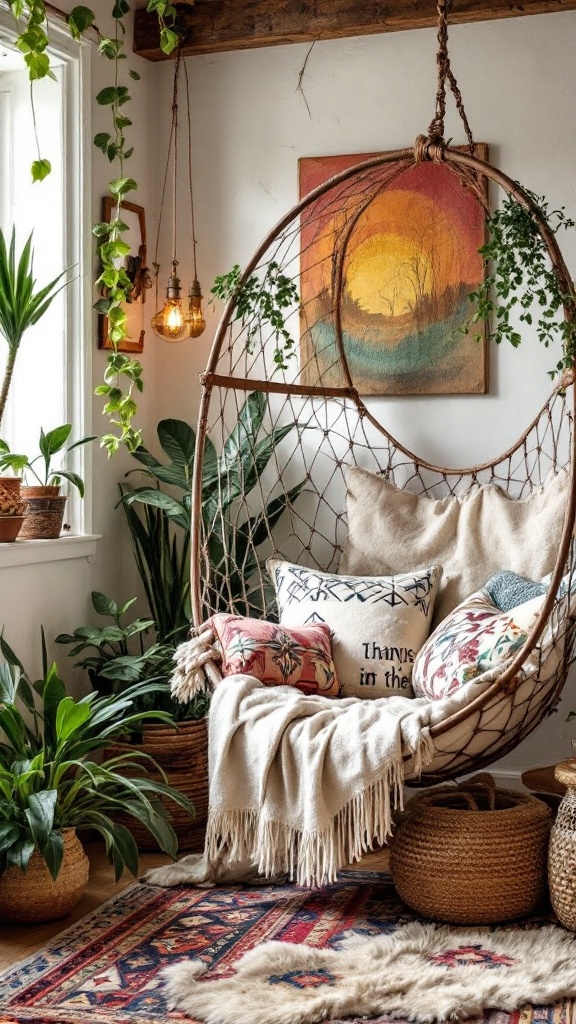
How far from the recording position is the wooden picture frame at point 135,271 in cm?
369

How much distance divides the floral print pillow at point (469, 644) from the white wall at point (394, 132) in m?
0.67

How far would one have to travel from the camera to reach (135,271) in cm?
371

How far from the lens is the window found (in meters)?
3.36

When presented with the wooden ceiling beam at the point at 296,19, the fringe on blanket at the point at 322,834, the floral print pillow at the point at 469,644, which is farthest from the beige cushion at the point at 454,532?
the wooden ceiling beam at the point at 296,19

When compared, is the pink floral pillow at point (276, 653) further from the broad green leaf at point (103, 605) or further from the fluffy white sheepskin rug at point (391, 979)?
the fluffy white sheepskin rug at point (391, 979)

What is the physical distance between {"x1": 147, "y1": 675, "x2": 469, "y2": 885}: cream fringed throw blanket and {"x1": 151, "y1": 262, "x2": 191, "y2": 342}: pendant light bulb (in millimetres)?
1337

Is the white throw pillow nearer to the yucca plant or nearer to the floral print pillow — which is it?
the floral print pillow

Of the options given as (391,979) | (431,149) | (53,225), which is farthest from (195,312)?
(391,979)

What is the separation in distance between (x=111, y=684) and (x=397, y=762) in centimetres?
114

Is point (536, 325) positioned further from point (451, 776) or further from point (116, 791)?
point (116, 791)

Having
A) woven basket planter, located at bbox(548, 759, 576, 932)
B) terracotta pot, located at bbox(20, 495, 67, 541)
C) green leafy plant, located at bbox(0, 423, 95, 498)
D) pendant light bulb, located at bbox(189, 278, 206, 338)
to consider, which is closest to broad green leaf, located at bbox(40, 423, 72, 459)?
green leafy plant, located at bbox(0, 423, 95, 498)

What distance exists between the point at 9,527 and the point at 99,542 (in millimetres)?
587

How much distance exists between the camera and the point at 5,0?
293 cm

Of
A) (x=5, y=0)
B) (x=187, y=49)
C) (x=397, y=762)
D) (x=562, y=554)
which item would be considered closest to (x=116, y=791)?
(x=397, y=762)
